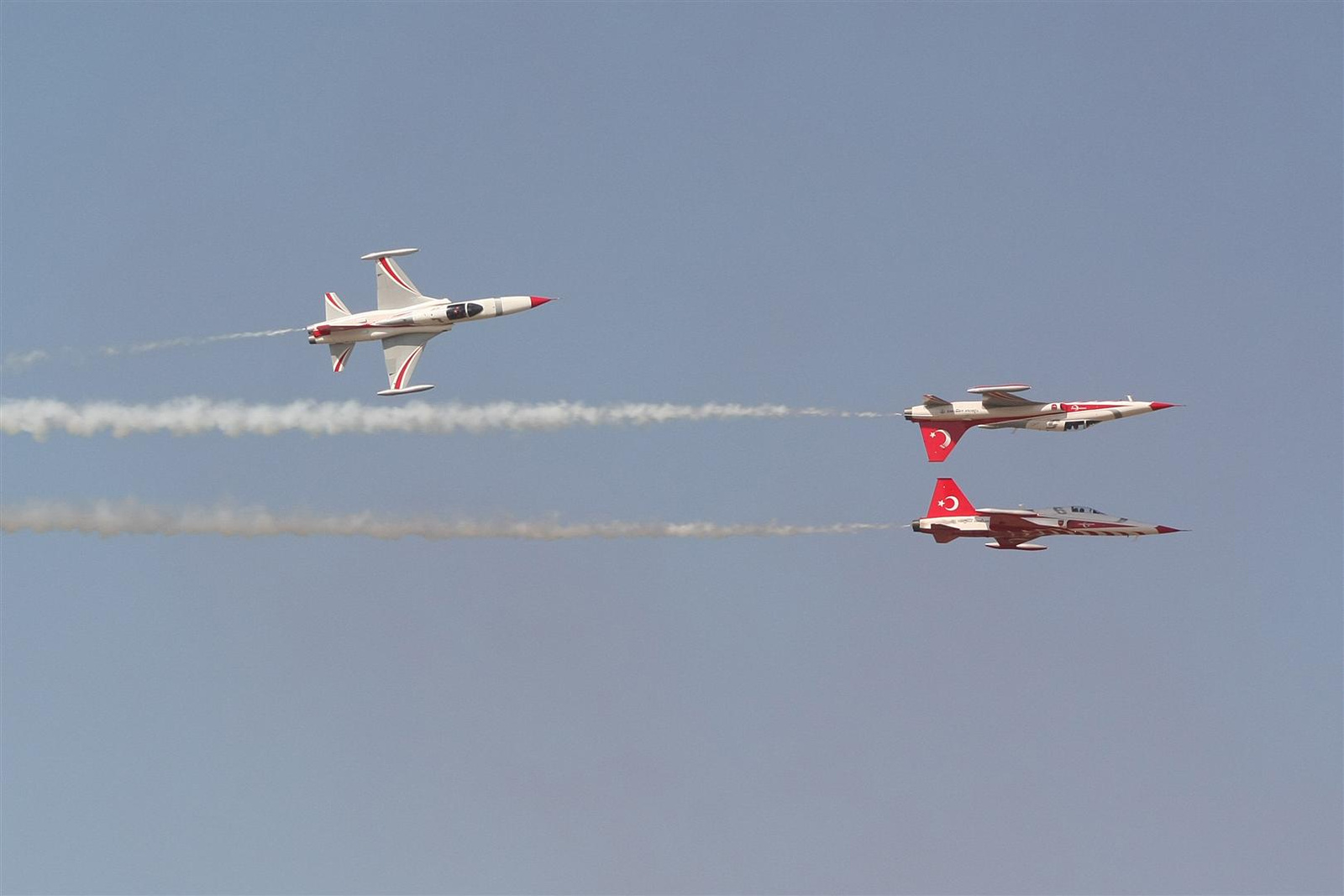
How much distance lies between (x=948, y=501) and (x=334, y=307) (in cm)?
2800

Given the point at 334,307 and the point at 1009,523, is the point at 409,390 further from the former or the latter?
the point at 1009,523

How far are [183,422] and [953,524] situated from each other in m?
32.7

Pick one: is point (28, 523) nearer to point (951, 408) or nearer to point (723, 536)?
point (723, 536)

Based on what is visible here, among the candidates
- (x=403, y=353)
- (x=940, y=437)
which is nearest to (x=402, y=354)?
(x=403, y=353)

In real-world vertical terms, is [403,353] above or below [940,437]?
above

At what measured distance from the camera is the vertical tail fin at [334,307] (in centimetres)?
6285

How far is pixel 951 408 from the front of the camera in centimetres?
6306

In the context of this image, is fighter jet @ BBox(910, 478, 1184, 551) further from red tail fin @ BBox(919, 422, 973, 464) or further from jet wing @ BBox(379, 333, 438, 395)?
jet wing @ BBox(379, 333, 438, 395)

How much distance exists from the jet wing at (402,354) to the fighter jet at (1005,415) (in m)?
21.2

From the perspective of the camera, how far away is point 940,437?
209ft

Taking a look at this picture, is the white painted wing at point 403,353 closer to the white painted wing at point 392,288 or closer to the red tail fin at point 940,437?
the white painted wing at point 392,288

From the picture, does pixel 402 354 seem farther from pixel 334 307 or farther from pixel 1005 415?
pixel 1005 415

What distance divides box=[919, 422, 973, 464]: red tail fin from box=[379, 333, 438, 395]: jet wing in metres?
21.6

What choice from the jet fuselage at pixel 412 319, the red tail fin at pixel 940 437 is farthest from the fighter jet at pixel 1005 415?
the jet fuselage at pixel 412 319
